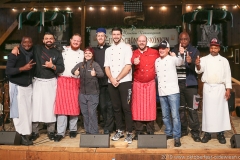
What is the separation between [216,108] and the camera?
4.20m

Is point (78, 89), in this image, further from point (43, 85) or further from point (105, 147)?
point (105, 147)

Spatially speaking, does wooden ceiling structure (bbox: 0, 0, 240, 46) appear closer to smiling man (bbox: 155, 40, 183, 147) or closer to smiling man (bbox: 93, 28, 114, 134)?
smiling man (bbox: 93, 28, 114, 134)

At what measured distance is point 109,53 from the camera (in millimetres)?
4270

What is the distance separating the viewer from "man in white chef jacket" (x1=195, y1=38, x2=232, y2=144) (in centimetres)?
414

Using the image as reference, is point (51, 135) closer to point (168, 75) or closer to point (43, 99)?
point (43, 99)

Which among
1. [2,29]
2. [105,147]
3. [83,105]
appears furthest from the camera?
[2,29]

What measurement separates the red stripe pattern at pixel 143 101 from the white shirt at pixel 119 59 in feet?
0.82

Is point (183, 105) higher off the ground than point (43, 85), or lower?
lower

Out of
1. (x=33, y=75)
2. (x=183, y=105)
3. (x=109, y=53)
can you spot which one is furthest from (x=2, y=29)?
(x=183, y=105)

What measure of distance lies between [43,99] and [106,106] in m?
1.04

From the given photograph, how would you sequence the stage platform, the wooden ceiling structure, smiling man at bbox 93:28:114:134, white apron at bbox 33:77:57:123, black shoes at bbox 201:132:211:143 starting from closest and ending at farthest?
the stage platform < black shoes at bbox 201:132:211:143 < white apron at bbox 33:77:57:123 < smiling man at bbox 93:28:114:134 < the wooden ceiling structure

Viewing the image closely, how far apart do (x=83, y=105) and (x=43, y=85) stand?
2.34 ft

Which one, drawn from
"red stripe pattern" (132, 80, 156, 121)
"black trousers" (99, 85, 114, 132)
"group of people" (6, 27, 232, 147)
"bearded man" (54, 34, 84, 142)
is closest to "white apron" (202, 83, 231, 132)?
"group of people" (6, 27, 232, 147)

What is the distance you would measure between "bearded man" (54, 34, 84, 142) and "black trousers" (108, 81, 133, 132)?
61 cm
